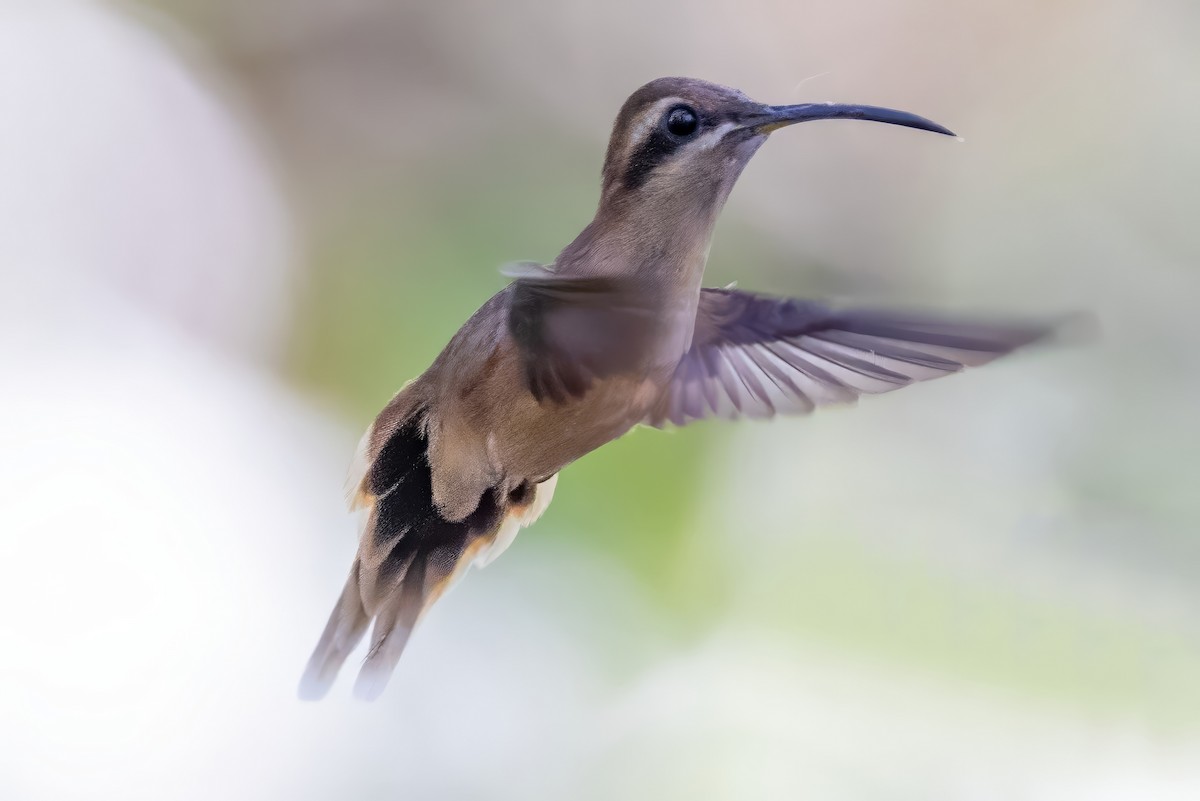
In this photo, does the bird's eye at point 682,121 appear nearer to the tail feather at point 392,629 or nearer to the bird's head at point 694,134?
the bird's head at point 694,134

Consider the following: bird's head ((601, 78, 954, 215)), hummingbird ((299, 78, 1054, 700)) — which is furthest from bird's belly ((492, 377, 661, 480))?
bird's head ((601, 78, 954, 215))

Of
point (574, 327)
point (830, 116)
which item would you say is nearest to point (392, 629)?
point (574, 327)

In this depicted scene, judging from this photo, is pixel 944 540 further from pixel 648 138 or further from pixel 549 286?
pixel 549 286

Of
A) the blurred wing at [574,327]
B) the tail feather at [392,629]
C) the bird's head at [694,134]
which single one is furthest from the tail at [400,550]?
the bird's head at [694,134]

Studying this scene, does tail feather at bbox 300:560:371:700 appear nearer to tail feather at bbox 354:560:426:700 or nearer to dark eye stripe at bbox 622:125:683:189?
tail feather at bbox 354:560:426:700

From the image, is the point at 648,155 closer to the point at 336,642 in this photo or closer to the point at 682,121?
the point at 682,121
